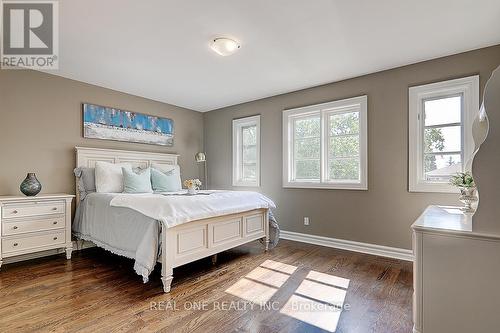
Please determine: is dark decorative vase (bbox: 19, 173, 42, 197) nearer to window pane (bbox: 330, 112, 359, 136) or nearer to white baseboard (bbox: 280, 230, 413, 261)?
white baseboard (bbox: 280, 230, 413, 261)

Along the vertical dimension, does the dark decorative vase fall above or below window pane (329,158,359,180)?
below

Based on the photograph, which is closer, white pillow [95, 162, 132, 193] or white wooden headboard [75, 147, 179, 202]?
white pillow [95, 162, 132, 193]

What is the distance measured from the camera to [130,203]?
2.67m

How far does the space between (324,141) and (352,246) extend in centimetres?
159

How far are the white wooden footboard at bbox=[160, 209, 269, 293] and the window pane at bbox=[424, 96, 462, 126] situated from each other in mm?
2425

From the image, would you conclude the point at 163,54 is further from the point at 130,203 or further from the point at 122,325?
the point at 122,325

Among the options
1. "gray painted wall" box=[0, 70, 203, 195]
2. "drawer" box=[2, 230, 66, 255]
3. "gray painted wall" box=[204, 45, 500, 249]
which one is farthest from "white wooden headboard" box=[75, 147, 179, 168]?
"gray painted wall" box=[204, 45, 500, 249]

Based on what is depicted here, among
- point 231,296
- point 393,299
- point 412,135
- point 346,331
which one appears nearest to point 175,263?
point 231,296

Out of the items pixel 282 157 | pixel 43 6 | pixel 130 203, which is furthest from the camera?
pixel 282 157

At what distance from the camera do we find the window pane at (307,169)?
411 cm

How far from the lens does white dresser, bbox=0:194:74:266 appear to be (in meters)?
2.82

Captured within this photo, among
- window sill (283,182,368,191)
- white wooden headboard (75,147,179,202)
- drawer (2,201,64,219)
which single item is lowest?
drawer (2,201,64,219)

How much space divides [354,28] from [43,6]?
2.74m

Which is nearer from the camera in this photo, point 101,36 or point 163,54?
point 101,36
